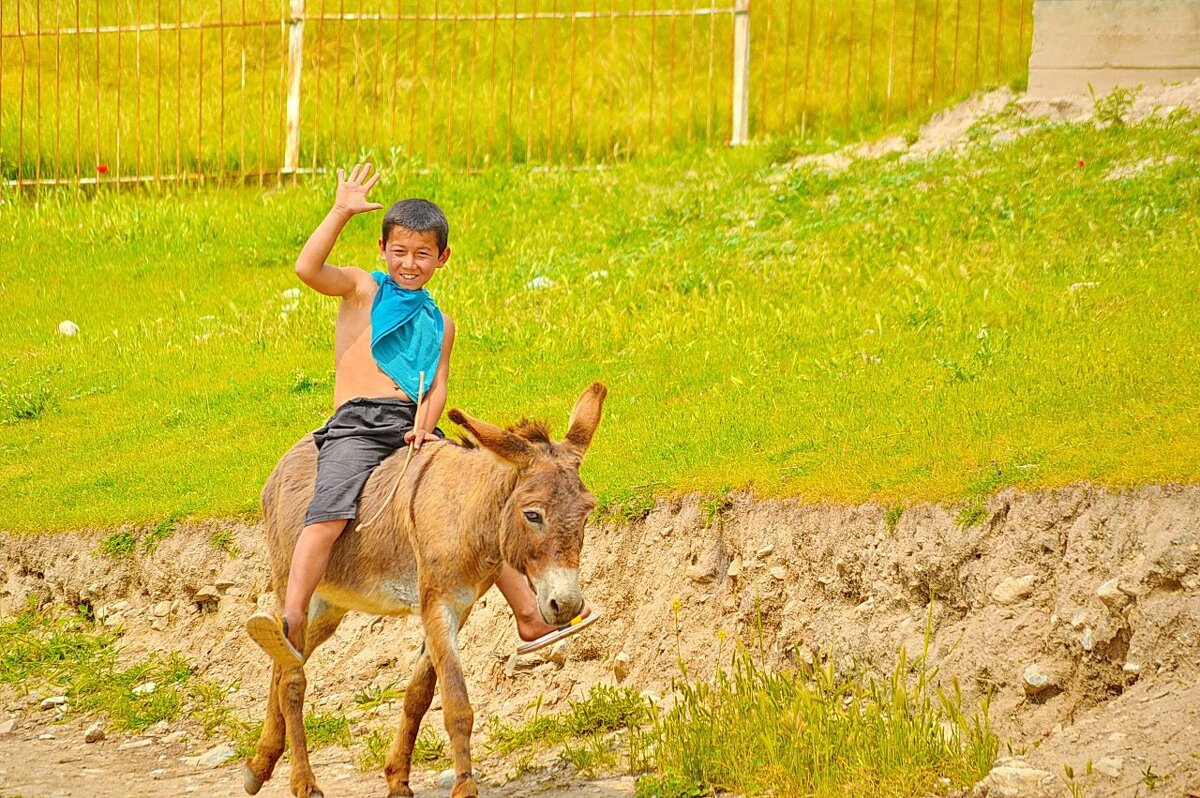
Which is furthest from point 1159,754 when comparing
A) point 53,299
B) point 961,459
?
point 53,299

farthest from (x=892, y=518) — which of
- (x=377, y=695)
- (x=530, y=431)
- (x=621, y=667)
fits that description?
(x=377, y=695)

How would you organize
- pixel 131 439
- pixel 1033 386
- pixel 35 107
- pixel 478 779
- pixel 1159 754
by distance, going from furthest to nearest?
1. pixel 35 107
2. pixel 131 439
3. pixel 1033 386
4. pixel 478 779
5. pixel 1159 754

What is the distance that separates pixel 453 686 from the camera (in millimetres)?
6371

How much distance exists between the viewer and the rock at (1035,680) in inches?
264

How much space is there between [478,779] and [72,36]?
17.6 meters

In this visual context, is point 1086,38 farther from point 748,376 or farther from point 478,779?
point 478,779

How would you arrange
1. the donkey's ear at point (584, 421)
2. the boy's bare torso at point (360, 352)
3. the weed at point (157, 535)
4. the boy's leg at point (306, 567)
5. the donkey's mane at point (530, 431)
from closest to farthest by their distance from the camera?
the donkey's mane at point (530, 431) < the donkey's ear at point (584, 421) < the boy's leg at point (306, 567) < the boy's bare torso at point (360, 352) < the weed at point (157, 535)

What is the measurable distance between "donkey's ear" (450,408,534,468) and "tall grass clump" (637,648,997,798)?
147 centimetres

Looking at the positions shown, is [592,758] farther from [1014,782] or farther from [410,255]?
[410,255]

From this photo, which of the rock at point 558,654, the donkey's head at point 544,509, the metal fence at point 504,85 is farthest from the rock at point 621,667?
the metal fence at point 504,85

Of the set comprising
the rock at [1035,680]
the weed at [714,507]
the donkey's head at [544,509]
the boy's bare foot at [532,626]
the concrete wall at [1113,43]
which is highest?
the concrete wall at [1113,43]

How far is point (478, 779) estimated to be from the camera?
24.3 ft

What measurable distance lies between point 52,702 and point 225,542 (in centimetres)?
140

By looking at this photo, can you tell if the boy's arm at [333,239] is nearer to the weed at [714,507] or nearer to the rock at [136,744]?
the weed at [714,507]
